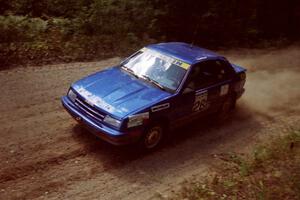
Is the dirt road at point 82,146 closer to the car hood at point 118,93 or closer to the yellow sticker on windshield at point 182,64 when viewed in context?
the car hood at point 118,93

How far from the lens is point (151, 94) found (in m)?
7.83

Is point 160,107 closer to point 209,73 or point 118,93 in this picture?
point 118,93

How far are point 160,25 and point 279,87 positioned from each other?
191 inches

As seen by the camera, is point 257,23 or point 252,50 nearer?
point 252,50

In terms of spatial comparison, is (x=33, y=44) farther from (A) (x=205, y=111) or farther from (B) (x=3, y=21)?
(A) (x=205, y=111)

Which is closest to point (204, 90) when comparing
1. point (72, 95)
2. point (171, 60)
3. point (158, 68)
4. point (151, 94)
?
point (171, 60)

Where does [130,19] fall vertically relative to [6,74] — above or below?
above

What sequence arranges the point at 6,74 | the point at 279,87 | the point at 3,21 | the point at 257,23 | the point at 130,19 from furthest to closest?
the point at 257,23
the point at 130,19
the point at 279,87
the point at 3,21
the point at 6,74

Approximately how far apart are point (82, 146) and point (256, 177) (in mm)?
3410

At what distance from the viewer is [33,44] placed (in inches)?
465

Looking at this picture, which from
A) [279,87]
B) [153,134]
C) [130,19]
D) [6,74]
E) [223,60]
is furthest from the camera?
[130,19]

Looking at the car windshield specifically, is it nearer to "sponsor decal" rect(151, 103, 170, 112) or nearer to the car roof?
the car roof

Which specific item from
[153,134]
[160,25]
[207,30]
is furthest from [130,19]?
[153,134]

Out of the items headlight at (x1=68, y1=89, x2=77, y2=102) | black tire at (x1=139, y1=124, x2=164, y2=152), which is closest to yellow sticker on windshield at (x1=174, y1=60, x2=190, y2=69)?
black tire at (x1=139, y1=124, x2=164, y2=152)
